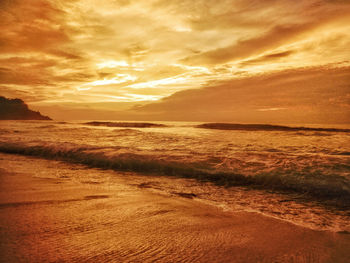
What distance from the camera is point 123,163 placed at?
625cm

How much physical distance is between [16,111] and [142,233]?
555 feet

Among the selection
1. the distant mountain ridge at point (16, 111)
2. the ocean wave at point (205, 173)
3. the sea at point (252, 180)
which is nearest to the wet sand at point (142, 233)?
the sea at point (252, 180)

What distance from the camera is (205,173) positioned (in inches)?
205

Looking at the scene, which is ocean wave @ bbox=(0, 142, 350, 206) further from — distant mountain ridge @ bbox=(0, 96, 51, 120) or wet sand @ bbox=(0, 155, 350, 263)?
distant mountain ridge @ bbox=(0, 96, 51, 120)

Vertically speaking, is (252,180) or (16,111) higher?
(16,111)

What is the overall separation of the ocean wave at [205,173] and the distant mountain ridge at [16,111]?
148 m

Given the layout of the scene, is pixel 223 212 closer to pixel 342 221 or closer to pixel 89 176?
pixel 342 221

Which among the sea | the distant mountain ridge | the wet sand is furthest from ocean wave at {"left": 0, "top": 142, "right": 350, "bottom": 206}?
the distant mountain ridge

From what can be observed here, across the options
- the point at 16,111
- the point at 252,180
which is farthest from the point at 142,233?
the point at 16,111

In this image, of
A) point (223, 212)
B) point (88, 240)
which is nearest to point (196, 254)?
point (88, 240)

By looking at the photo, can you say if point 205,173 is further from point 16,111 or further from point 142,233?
point 16,111

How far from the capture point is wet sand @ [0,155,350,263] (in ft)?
5.75

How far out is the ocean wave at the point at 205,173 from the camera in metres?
4.12

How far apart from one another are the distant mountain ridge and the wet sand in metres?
153
